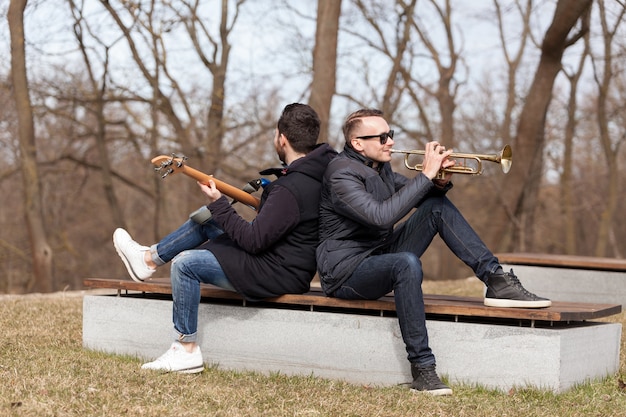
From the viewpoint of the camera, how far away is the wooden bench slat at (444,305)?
453 centimetres

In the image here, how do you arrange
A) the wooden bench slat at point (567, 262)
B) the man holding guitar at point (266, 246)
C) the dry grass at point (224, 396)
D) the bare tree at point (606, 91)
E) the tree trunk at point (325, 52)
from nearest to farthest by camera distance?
1. the dry grass at point (224, 396)
2. the man holding guitar at point (266, 246)
3. the wooden bench slat at point (567, 262)
4. the tree trunk at point (325, 52)
5. the bare tree at point (606, 91)

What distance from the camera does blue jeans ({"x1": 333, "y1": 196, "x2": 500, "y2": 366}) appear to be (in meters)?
4.57

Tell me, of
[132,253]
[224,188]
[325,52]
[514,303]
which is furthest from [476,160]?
[325,52]

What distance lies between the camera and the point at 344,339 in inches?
195

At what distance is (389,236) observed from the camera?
16.8 feet

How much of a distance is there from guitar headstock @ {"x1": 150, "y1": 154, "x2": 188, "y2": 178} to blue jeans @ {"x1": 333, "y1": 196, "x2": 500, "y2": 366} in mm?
1135

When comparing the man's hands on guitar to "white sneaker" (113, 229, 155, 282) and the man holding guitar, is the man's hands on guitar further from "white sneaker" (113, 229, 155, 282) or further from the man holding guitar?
"white sneaker" (113, 229, 155, 282)

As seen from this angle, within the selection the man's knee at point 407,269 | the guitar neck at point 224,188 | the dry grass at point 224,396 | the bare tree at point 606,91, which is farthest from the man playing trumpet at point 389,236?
the bare tree at point 606,91

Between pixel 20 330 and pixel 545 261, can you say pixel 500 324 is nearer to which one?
pixel 20 330

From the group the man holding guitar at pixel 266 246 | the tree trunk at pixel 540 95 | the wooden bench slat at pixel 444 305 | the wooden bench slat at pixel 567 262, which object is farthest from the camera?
the tree trunk at pixel 540 95

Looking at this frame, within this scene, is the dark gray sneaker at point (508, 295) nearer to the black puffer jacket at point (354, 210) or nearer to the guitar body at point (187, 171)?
the black puffer jacket at point (354, 210)

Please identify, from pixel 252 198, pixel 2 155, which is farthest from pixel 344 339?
pixel 2 155

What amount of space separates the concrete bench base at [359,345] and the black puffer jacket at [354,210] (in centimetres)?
33

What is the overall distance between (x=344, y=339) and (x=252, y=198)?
102 cm
